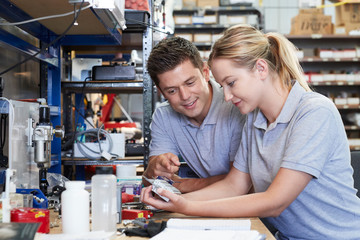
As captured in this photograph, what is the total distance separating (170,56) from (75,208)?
3.18ft

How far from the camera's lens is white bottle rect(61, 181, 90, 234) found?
107 cm

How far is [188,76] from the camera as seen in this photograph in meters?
1.88

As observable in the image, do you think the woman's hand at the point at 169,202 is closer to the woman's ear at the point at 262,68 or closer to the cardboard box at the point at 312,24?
the woman's ear at the point at 262,68

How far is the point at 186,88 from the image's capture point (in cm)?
188

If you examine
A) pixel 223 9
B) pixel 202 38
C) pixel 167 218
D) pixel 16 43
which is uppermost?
pixel 223 9

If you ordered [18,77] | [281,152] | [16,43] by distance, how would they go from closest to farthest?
[281,152]
[16,43]
[18,77]

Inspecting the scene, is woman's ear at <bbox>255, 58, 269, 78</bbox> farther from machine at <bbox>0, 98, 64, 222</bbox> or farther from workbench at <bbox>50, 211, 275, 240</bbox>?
machine at <bbox>0, 98, 64, 222</bbox>

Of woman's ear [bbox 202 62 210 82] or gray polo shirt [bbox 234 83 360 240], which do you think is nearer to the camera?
gray polo shirt [bbox 234 83 360 240]

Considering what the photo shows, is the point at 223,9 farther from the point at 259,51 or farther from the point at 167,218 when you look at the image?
the point at 167,218

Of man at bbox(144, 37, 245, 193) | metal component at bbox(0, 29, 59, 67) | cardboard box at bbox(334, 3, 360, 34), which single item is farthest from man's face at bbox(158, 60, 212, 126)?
cardboard box at bbox(334, 3, 360, 34)

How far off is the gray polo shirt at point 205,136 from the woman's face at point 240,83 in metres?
0.47

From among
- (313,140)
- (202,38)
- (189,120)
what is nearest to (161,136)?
(189,120)

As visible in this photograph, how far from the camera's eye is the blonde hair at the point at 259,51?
150 centimetres

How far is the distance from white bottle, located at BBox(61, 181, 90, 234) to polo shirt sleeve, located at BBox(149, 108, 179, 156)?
0.99 metres
